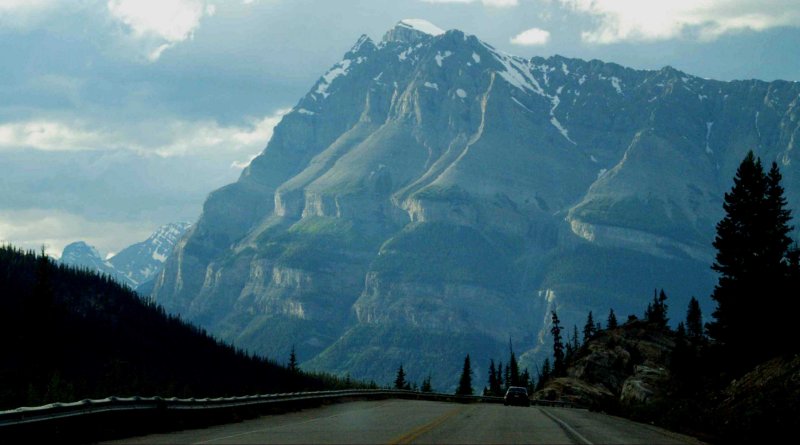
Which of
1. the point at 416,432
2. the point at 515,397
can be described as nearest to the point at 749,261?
the point at 515,397

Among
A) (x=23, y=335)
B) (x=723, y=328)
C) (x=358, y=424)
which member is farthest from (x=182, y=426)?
(x=23, y=335)

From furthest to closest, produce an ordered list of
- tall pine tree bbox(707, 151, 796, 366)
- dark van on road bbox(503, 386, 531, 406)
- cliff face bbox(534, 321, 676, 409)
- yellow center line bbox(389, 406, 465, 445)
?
1. cliff face bbox(534, 321, 676, 409)
2. dark van on road bbox(503, 386, 531, 406)
3. tall pine tree bbox(707, 151, 796, 366)
4. yellow center line bbox(389, 406, 465, 445)

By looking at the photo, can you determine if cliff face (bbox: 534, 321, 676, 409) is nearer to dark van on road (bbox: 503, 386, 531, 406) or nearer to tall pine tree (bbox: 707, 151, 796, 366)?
tall pine tree (bbox: 707, 151, 796, 366)

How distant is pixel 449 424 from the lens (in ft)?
115

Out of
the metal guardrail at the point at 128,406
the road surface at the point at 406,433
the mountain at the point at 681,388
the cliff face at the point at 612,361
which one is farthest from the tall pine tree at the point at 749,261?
the road surface at the point at 406,433

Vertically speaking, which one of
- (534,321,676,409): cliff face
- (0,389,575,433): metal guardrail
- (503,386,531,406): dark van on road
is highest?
(534,321,676,409): cliff face

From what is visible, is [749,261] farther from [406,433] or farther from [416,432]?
[406,433]

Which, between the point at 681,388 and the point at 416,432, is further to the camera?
the point at 681,388

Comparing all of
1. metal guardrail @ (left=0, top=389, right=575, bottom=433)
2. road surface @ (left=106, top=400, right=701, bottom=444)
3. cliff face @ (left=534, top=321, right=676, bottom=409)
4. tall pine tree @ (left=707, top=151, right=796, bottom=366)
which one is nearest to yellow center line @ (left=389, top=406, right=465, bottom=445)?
road surface @ (left=106, top=400, right=701, bottom=444)

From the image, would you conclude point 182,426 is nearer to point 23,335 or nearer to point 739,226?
point 739,226

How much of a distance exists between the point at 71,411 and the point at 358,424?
12.1m

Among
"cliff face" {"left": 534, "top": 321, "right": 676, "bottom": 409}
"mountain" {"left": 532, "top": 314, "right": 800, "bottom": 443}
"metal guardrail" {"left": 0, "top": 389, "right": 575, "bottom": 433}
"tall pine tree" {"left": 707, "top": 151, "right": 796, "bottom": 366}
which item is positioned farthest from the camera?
"cliff face" {"left": 534, "top": 321, "right": 676, "bottom": 409}

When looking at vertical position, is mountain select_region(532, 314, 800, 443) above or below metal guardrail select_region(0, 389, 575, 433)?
above

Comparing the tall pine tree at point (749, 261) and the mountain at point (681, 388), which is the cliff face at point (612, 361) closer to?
the mountain at point (681, 388)
